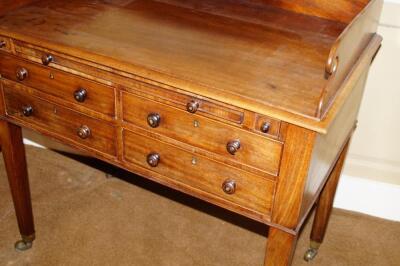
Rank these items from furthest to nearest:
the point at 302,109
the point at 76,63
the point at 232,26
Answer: the point at 232,26 < the point at 76,63 < the point at 302,109

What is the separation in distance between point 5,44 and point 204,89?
715mm

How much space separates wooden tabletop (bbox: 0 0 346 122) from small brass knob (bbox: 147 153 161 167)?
10.1 inches

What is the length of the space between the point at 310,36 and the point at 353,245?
1038mm

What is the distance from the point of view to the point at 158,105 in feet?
4.67

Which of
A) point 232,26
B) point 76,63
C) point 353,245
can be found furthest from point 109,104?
point 353,245

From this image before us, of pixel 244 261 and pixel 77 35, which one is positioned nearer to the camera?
pixel 77 35

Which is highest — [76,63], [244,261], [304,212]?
[76,63]

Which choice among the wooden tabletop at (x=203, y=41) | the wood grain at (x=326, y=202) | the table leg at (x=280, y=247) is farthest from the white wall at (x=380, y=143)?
the table leg at (x=280, y=247)

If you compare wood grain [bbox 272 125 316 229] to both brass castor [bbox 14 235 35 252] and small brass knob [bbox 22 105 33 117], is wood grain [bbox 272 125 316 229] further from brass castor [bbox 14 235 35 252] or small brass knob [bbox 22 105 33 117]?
brass castor [bbox 14 235 35 252]

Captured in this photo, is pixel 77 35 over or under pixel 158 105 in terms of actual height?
over

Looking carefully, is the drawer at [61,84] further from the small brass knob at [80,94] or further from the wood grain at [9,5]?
the wood grain at [9,5]

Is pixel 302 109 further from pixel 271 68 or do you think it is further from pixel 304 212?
pixel 304 212

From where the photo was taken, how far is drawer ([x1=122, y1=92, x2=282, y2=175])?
1.31 metres

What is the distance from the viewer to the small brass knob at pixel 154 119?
1435 millimetres
